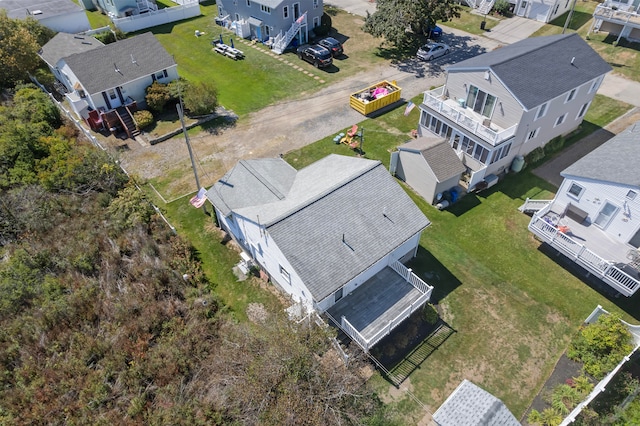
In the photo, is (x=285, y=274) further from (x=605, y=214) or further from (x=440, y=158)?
(x=605, y=214)

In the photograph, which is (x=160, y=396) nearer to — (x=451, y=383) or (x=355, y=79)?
(x=451, y=383)

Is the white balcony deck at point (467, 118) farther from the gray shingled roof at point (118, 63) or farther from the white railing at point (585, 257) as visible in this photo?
the gray shingled roof at point (118, 63)

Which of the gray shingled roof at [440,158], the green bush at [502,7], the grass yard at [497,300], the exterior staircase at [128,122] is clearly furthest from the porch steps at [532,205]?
the green bush at [502,7]

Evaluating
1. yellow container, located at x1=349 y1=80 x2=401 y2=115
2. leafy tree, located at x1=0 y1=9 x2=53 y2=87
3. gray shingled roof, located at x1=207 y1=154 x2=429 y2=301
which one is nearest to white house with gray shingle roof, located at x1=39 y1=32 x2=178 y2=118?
leafy tree, located at x1=0 y1=9 x2=53 y2=87

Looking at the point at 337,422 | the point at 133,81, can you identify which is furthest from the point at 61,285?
the point at 133,81

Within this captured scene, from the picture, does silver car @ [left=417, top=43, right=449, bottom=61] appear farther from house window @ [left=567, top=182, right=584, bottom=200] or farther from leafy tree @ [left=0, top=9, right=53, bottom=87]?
leafy tree @ [left=0, top=9, right=53, bottom=87]

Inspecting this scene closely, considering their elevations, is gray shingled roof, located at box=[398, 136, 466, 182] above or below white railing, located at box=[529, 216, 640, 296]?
above
